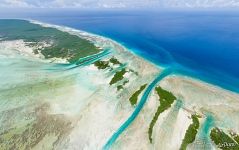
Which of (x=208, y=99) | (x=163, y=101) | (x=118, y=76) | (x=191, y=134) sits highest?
(x=208, y=99)

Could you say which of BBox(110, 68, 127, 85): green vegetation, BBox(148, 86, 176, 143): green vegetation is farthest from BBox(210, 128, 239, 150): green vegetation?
BBox(110, 68, 127, 85): green vegetation

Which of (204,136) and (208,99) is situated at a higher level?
(208,99)

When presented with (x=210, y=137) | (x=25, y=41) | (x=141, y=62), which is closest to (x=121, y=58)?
(x=141, y=62)

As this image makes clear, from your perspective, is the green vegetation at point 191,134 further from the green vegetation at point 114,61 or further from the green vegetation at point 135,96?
the green vegetation at point 114,61

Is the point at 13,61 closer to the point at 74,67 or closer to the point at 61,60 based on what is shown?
the point at 61,60

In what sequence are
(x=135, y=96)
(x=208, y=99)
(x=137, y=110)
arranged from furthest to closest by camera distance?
(x=135, y=96) < (x=208, y=99) < (x=137, y=110)

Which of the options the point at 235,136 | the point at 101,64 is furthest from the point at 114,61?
the point at 235,136

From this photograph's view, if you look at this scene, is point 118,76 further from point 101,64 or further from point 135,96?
point 135,96
